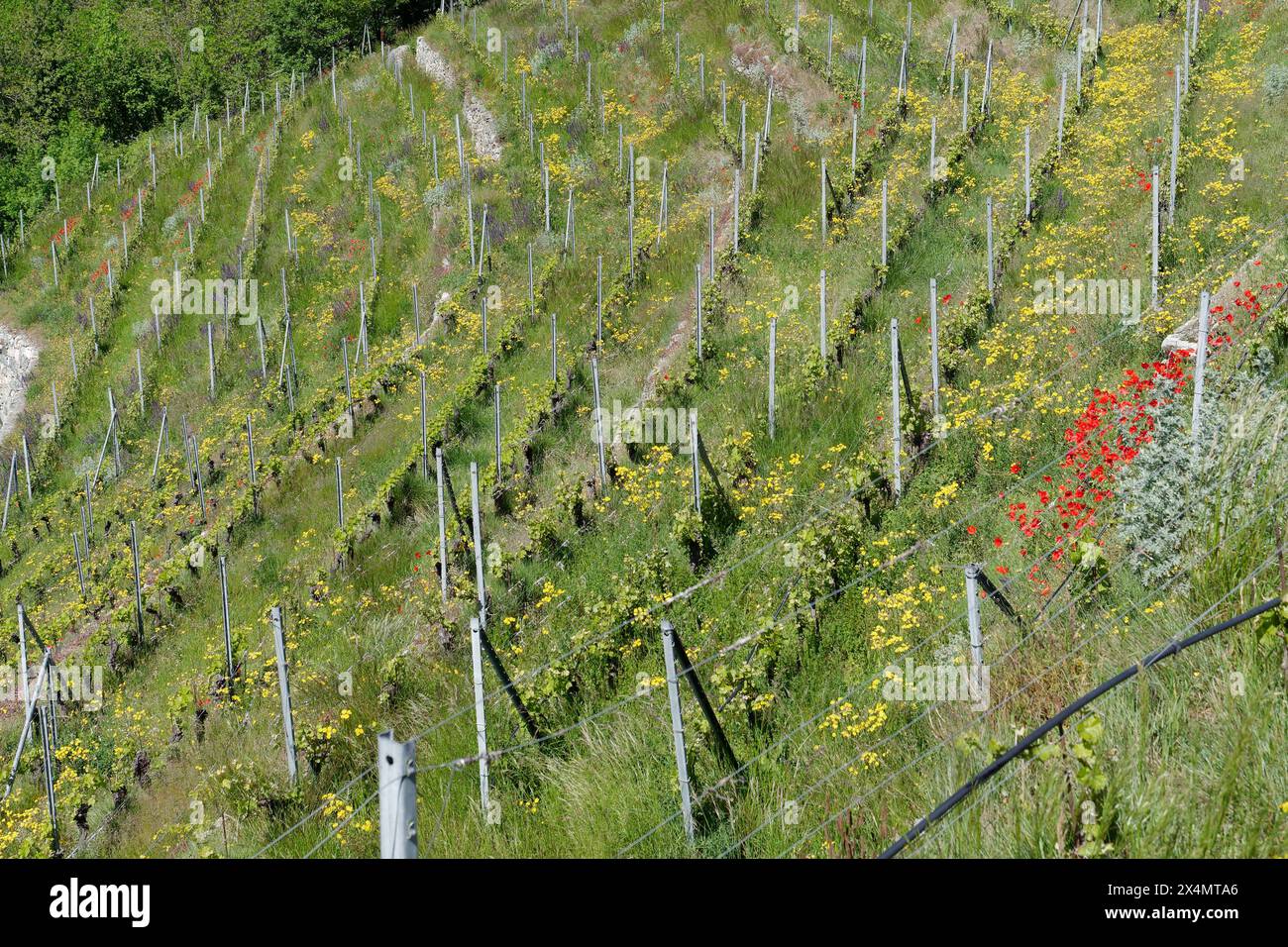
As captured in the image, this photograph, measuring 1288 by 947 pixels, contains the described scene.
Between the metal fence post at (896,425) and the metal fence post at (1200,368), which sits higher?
the metal fence post at (1200,368)

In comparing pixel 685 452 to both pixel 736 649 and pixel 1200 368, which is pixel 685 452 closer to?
pixel 736 649

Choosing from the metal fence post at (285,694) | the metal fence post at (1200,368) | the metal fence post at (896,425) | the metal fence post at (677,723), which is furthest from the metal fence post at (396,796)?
the metal fence post at (896,425)

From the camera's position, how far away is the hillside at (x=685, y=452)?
6.16m

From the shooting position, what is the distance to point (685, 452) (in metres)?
13.8

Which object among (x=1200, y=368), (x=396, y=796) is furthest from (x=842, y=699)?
(x=1200, y=368)

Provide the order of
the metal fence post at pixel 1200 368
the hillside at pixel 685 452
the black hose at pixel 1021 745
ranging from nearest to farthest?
the black hose at pixel 1021 745 → the hillside at pixel 685 452 → the metal fence post at pixel 1200 368

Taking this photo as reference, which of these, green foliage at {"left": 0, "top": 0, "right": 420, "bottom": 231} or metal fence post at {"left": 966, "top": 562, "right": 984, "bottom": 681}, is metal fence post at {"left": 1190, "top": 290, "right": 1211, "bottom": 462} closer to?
metal fence post at {"left": 966, "top": 562, "right": 984, "bottom": 681}

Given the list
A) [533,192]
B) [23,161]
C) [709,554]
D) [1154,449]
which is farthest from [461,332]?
[23,161]

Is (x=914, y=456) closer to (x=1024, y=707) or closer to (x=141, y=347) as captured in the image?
(x=1024, y=707)

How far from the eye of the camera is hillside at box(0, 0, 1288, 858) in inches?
243

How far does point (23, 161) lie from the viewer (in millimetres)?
46906

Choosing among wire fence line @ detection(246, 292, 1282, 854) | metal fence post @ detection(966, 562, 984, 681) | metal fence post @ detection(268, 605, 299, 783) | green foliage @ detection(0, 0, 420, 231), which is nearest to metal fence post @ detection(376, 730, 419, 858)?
wire fence line @ detection(246, 292, 1282, 854)

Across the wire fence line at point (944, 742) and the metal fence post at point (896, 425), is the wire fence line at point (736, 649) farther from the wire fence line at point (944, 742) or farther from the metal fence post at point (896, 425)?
the metal fence post at point (896, 425)

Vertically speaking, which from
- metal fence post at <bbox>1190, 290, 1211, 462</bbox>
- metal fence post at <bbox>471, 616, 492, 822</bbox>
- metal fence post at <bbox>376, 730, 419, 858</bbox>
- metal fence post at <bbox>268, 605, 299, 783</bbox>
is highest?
metal fence post at <bbox>1190, 290, 1211, 462</bbox>
